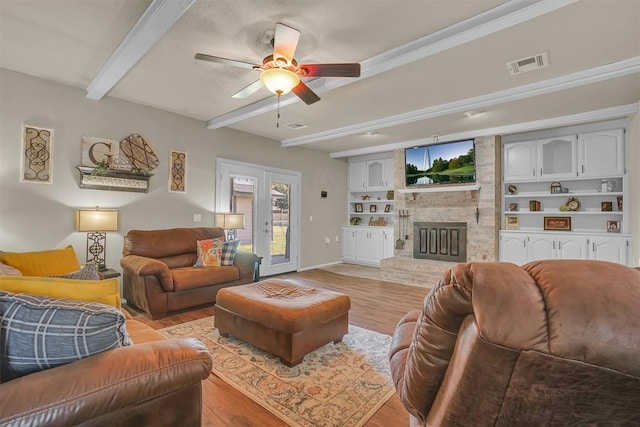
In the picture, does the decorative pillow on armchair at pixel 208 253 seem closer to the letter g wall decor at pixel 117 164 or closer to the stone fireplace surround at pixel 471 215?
the letter g wall decor at pixel 117 164

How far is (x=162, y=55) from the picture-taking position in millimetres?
2830

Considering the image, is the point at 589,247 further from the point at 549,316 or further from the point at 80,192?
the point at 80,192

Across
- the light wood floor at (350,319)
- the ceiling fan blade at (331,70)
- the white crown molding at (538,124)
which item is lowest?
the light wood floor at (350,319)

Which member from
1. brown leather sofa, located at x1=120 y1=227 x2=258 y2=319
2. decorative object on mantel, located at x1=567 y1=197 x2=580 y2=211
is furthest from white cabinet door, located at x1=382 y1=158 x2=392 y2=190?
brown leather sofa, located at x1=120 y1=227 x2=258 y2=319

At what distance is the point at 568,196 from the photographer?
16.2 feet

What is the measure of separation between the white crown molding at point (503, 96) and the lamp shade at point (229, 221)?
2.06m

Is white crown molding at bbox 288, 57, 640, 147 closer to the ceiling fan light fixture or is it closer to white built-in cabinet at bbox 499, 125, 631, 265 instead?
white built-in cabinet at bbox 499, 125, 631, 265

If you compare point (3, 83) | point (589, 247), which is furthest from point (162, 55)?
point (589, 247)

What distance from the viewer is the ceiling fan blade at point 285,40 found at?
218 cm

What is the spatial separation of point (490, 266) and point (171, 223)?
4.54 meters

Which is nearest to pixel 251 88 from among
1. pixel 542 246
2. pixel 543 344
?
pixel 543 344

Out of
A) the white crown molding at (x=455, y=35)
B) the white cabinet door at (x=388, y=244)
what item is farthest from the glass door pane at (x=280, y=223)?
the white crown molding at (x=455, y=35)

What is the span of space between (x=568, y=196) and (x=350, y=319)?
4.23 m

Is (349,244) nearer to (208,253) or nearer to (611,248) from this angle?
(208,253)
